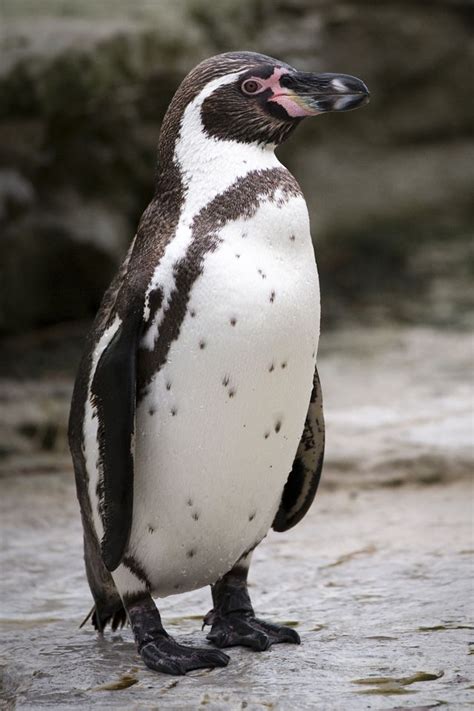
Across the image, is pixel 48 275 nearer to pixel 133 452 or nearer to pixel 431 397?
pixel 431 397

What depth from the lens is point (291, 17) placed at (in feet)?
24.1

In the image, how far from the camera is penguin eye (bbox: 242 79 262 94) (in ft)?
9.18

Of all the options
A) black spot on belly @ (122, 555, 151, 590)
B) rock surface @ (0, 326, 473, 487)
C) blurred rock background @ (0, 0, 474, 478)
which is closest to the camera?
black spot on belly @ (122, 555, 151, 590)

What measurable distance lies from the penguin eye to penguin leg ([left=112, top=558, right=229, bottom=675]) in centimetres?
108

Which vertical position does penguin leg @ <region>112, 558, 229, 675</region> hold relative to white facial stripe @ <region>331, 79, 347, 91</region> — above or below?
below

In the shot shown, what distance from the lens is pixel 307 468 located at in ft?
10.2

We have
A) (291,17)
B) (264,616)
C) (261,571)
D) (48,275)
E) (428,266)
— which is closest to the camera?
(264,616)

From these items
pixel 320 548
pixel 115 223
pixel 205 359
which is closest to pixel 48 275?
pixel 115 223

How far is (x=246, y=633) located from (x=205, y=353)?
72 cm

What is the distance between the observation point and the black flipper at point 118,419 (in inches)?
106

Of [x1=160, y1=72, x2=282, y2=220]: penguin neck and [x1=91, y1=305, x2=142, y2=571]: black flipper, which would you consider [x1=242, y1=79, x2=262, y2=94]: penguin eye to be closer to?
[x1=160, y1=72, x2=282, y2=220]: penguin neck

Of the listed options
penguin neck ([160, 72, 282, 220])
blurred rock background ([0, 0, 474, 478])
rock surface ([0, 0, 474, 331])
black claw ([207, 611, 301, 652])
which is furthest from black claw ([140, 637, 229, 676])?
rock surface ([0, 0, 474, 331])

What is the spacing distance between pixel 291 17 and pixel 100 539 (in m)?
5.05

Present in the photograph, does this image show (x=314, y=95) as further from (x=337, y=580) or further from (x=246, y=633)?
(x=337, y=580)
